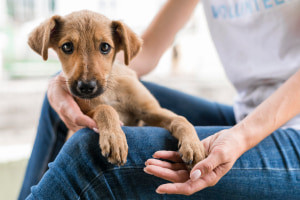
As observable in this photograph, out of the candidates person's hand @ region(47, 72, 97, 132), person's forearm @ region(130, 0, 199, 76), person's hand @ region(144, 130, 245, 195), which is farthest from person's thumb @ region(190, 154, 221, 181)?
person's forearm @ region(130, 0, 199, 76)

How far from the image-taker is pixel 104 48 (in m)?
1.11

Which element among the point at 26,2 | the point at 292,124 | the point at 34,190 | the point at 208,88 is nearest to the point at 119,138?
the point at 34,190

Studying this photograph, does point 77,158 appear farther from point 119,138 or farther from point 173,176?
point 173,176

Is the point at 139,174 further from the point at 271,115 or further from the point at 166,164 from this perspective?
the point at 271,115

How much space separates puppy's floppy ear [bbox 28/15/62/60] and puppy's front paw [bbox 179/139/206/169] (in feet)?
1.86

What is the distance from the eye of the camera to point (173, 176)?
2.90 feet

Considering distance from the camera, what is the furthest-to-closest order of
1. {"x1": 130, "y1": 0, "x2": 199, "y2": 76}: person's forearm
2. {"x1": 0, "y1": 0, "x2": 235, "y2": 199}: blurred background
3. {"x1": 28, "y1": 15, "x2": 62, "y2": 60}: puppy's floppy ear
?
1. {"x1": 0, "y1": 0, "x2": 235, "y2": 199}: blurred background
2. {"x1": 130, "y1": 0, "x2": 199, "y2": 76}: person's forearm
3. {"x1": 28, "y1": 15, "x2": 62, "y2": 60}: puppy's floppy ear

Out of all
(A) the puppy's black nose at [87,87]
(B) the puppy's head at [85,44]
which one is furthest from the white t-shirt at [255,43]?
(A) the puppy's black nose at [87,87]

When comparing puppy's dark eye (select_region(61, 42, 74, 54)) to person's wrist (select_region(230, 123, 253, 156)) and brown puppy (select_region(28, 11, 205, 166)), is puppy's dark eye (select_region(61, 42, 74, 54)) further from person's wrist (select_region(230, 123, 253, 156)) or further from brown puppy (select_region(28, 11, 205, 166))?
person's wrist (select_region(230, 123, 253, 156))

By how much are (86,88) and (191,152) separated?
14.7 inches

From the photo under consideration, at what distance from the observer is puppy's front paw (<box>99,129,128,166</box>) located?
90cm

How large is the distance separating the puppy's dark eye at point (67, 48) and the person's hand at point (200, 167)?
47cm

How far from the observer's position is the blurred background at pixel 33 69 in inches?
92.1

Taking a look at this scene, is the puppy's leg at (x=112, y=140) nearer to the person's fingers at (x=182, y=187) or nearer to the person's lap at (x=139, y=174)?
the person's lap at (x=139, y=174)
